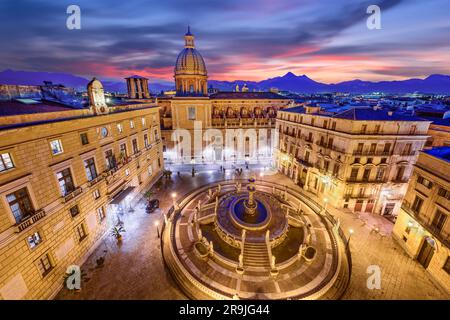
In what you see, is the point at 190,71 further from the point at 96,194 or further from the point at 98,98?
the point at 96,194

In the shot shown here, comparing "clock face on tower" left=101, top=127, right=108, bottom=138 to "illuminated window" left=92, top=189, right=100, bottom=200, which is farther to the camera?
"clock face on tower" left=101, top=127, right=108, bottom=138

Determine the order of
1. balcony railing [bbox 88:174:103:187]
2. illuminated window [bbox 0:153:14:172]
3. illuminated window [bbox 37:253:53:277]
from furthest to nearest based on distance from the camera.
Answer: balcony railing [bbox 88:174:103:187], illuminated window [bbox 37:253:53:277], illuminated window [bbox 0:153:14:172]

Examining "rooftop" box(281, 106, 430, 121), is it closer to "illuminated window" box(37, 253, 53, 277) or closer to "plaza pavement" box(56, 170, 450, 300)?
"plaza pavement" box(56, 170, 450, 300)

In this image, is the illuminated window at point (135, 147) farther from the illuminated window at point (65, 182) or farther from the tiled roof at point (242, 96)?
the tiled roof at point (242, 96)

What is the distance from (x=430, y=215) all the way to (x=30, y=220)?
3371 centimetres

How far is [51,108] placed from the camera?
17312 mm

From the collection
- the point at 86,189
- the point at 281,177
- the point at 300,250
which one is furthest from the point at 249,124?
the point at 86,189

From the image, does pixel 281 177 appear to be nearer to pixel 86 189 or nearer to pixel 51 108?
pixel 86 189

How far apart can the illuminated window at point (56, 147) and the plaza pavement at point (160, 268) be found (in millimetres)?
11318

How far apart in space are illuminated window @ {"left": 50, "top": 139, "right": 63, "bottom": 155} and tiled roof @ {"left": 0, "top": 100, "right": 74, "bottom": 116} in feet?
9.07

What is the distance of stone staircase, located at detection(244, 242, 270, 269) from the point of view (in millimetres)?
18703

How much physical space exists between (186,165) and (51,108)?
→ 2887 cm

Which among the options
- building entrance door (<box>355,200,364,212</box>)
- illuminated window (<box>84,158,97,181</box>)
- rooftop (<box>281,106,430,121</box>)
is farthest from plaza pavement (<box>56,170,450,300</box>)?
rooftop (<box>281,106,430,121</box>)

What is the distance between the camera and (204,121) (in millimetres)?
45531
